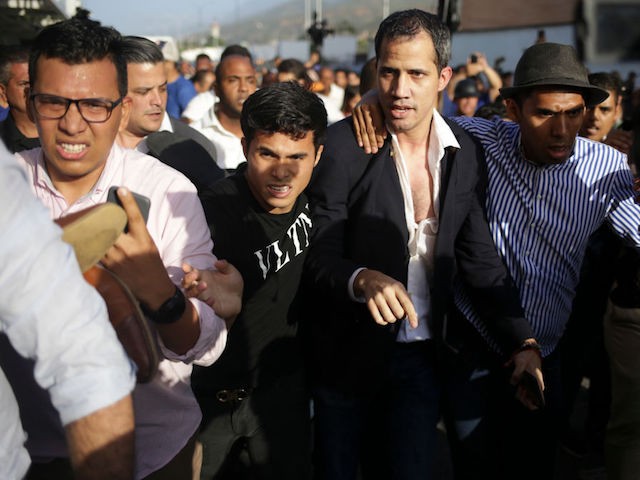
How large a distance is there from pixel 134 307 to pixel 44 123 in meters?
0.81

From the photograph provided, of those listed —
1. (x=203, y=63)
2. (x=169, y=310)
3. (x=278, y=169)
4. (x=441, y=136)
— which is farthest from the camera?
(x=203, y=63)

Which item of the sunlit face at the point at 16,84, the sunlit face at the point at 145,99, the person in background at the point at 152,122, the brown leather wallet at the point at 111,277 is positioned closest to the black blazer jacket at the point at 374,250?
the person in background at the point at 152,122

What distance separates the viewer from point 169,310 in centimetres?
172

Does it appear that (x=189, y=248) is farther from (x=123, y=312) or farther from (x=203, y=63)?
(x=203, y=63)

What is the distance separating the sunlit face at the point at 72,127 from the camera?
195cm

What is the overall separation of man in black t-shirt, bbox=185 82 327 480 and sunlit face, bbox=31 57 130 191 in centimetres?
54

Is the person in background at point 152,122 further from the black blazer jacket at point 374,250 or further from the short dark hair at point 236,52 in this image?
the short dark hair at point 236,52

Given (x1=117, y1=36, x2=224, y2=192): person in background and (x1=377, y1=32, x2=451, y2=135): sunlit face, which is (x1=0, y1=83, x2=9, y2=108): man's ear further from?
(x1=377, y1=32, x2=451, y2=135): sunlit face

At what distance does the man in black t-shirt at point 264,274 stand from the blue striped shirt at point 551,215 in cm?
91

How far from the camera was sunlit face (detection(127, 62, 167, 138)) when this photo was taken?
3641mm

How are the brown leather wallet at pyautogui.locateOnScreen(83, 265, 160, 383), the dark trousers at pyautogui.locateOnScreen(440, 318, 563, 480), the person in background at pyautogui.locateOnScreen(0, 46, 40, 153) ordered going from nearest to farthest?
1. the brown leather wallet at pyautogui.locateOnScreen(83, 265, 160, 383)
2. the dark trousers at pyautogui.locateOnScreen(440, 318, 563, 480)
3. the person in background at pyautogui.locateOnScreen(0, 46, 40, 153)

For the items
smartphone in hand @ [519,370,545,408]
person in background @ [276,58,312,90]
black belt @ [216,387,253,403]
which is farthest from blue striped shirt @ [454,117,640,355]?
person in background @ [276,58,312,90]

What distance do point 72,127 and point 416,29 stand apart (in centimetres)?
146

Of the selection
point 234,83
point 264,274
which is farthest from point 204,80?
point 264,274
